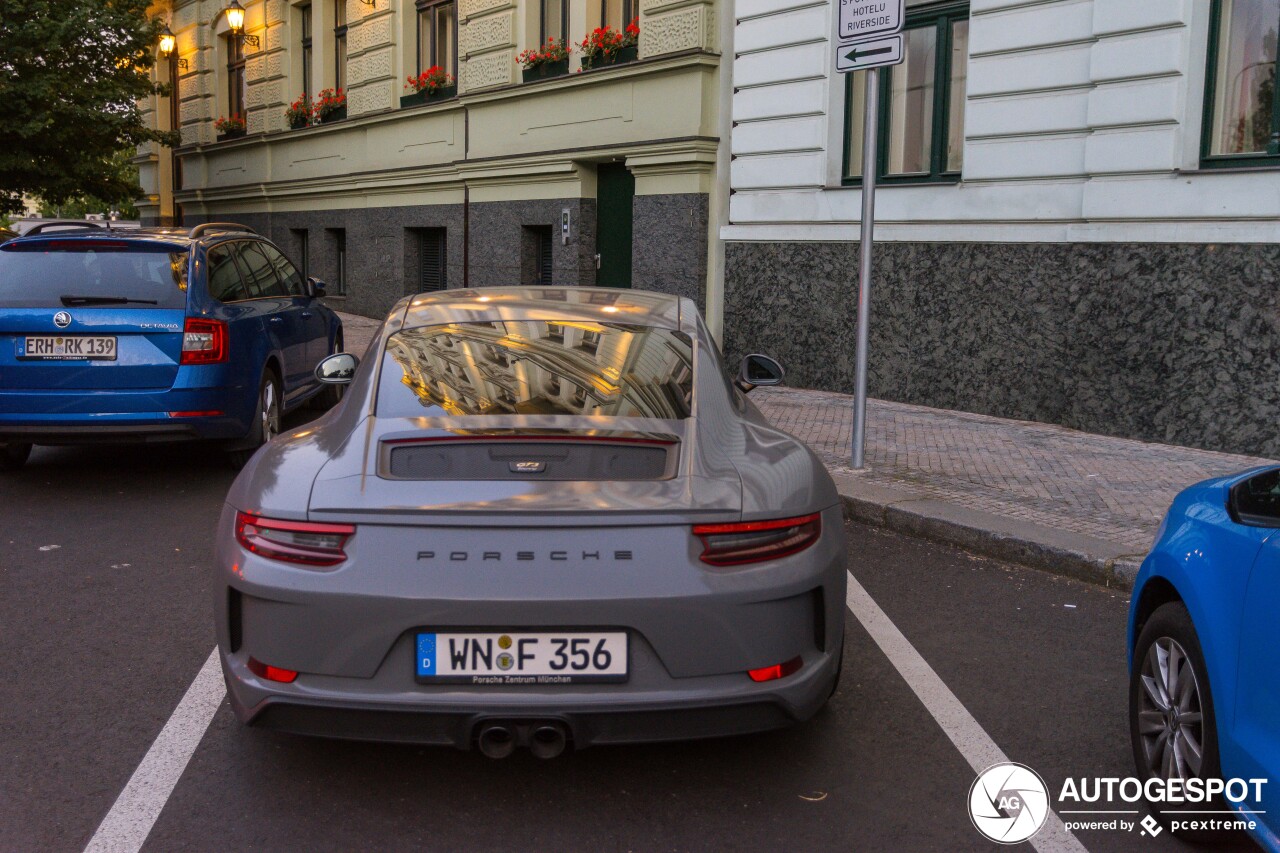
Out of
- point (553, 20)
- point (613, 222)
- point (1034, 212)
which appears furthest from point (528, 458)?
point (553, 20)

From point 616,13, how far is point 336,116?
870cm

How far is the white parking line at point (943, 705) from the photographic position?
11.5ft

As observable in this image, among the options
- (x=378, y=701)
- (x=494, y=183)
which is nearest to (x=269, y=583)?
(x=378, y=701)

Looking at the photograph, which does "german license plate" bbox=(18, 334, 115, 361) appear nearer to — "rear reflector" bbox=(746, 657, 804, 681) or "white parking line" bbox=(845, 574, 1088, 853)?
"white parking line" bbox=(845, 574, 1088, 853)

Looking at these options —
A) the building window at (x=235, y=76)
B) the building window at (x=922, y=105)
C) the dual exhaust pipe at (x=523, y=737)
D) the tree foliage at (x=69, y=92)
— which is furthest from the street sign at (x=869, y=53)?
the building window at (x=235, y=76)

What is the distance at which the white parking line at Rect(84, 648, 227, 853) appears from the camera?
342cm

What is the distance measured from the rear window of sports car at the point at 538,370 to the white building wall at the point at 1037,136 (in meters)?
6.47

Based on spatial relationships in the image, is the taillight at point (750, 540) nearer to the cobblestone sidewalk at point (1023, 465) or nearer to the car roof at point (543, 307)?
the car roof at point (543, 307)

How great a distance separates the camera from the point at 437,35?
20.5 meters

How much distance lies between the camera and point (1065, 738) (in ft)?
13.8

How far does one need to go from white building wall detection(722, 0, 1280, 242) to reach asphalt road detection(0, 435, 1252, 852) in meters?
4.99

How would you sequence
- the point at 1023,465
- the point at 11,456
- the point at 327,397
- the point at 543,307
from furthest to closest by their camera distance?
1. the point at 327,397
2. the point at 11,456
3. the point at 1023,465
4. the point at 543,307

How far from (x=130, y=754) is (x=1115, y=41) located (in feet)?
29.6

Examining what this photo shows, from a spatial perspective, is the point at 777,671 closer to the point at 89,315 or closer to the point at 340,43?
the point at 89,315
